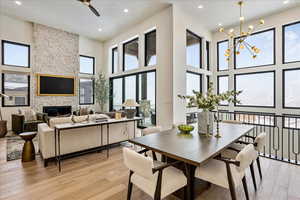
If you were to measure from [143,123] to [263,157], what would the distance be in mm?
4118

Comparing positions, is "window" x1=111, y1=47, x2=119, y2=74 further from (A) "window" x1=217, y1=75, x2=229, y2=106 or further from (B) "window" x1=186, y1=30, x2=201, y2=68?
(A) "window" x1=217, y1=75, x2=229, y2=106

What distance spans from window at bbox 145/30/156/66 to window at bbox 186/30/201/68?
1319 millimetres

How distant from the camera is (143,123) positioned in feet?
20.6

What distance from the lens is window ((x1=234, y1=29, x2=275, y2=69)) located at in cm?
547

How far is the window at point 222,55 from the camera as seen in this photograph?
666cm

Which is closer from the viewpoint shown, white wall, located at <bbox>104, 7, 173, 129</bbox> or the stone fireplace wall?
white wall, located at <bbox>104, 7, 173, 129</bbox>

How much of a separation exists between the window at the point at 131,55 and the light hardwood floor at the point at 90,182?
4.70 metres

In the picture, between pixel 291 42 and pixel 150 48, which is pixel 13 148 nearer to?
pixel 150 48

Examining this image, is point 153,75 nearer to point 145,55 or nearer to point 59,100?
point 145,55

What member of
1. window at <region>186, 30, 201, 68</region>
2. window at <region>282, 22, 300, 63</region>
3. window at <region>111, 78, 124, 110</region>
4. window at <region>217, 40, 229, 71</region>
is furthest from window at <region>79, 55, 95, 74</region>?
window at <region>282, 22, 300, 63</region>

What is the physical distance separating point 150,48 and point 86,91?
434 centimetres

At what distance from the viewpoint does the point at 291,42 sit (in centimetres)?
A: 507

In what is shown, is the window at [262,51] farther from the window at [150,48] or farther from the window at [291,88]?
the window at [150,48]

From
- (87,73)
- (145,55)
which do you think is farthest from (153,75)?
(87,73)
